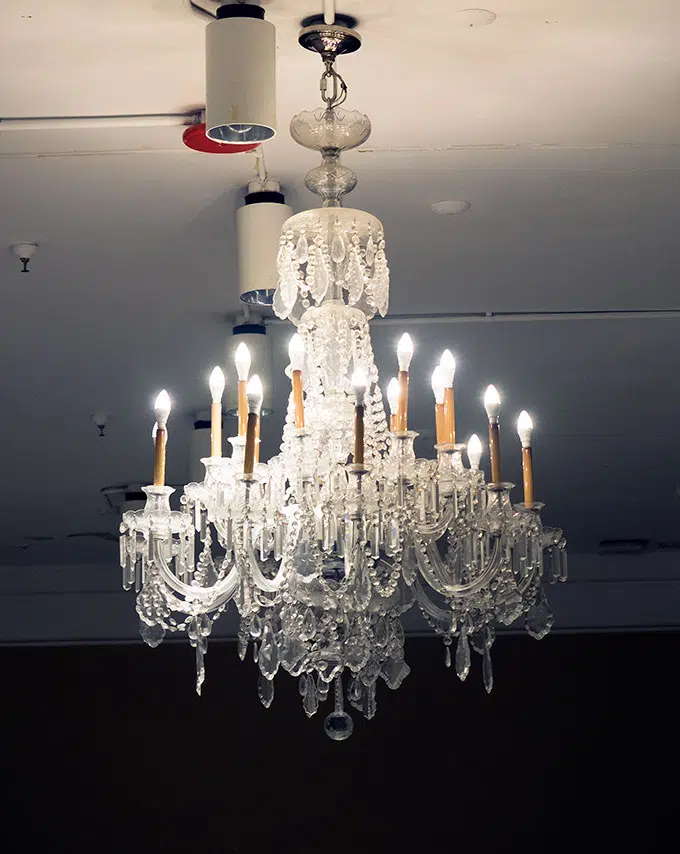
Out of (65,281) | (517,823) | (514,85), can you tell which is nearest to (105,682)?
(517,823)

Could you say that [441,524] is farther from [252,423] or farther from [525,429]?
[252,423]

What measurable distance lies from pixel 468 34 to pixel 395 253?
4.34ft

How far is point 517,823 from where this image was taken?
27.8ft

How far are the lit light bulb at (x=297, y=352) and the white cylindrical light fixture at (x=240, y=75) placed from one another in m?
0.41

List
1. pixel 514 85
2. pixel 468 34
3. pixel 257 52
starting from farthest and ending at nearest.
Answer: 1. pixel 514 85
2. pixel 468 34
3. pixel 257 52

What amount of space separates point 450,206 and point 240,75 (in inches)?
51.2

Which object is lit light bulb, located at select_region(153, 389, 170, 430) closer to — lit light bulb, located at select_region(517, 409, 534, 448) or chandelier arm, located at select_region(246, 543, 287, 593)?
chandelier arm, located at select_region(246, 543, 287, 593)

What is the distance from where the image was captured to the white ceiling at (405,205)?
2986mm

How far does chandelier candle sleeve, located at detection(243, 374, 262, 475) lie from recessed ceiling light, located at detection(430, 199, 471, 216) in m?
1.44

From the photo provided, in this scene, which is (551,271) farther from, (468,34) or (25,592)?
(25,592)

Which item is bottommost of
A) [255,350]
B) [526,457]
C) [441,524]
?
[441,524]

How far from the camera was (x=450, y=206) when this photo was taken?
391 cm

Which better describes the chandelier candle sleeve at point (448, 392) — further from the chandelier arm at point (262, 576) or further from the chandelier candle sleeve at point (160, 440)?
the chandelier candle sleeve at point (160, 440)

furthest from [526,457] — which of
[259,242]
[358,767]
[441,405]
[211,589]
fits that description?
[358,767]
